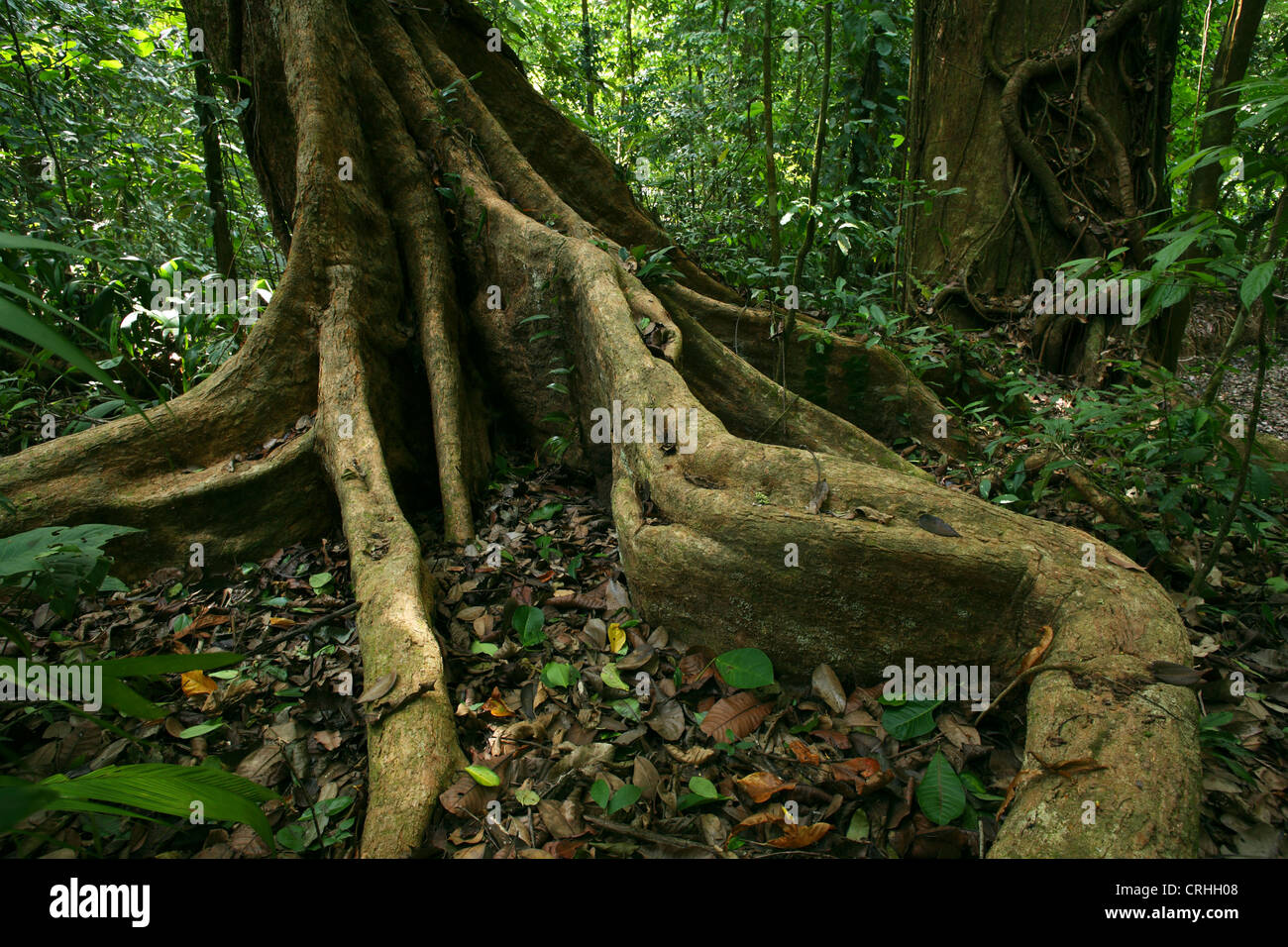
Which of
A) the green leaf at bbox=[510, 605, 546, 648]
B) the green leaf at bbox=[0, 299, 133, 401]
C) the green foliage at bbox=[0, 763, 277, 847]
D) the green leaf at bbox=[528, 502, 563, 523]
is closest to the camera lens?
the green leaf at bbox=[0, 299, 133, 401]

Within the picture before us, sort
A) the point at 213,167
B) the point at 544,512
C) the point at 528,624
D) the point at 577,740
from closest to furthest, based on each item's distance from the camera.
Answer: the point at 577,740, the point at 528,624, the point at 544,512, the point at 213,167

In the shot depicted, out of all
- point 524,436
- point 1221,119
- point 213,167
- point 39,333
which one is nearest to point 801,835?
point 39,333

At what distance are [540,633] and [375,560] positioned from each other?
728 mm

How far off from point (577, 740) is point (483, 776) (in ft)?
1.09

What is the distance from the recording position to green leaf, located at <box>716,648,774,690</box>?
224 cm

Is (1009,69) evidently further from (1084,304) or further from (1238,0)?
(1084,304)

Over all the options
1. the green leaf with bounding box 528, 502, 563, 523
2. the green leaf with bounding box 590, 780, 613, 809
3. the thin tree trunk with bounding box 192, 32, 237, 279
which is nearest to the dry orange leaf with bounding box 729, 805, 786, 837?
the green leaf with bounding box 590, 780, 613, 809

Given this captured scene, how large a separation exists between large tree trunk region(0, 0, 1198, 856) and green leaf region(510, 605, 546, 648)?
37cm

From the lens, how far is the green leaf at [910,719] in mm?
2078

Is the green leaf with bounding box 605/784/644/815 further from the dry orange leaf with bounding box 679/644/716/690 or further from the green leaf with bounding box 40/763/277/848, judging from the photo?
the green leaf with bounding box 40/763/277/848

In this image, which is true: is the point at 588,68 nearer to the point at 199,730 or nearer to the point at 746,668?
the point at 746,668

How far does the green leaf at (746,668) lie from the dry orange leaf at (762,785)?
1.00 feet

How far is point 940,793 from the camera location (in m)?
1.86

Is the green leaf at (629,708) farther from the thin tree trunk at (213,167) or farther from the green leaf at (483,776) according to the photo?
the thin tree trunk at (213,167)
